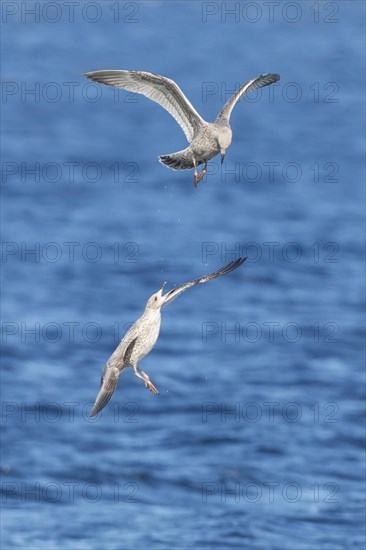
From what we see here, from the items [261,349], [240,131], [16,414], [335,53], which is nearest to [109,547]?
[16,414]

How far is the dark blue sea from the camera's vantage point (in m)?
33.6

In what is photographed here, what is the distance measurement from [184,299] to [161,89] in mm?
32522

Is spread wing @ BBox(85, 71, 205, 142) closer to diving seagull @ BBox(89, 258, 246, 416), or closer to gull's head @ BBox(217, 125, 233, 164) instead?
gull's head @ BBox(217, 125, 233, 164)

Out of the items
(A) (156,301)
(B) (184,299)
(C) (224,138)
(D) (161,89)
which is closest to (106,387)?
(A) (156,301)

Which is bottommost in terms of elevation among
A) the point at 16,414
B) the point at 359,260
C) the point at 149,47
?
the point at 16,414

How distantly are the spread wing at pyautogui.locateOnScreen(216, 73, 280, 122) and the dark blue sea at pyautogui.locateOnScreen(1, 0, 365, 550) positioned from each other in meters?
17.8

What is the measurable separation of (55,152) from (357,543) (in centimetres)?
3226

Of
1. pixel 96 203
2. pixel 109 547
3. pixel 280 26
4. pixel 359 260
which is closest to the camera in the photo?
pixel 109 547

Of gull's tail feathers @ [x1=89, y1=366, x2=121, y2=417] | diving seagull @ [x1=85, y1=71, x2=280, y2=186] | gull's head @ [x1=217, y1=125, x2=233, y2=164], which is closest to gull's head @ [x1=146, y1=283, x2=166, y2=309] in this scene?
gull's tail feathers @ [x1=89, y1=366, x2=121, y2=417]

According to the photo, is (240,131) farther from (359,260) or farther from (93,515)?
(93,515)

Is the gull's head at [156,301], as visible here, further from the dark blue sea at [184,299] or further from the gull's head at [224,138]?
the dark blue sea at [184,299]

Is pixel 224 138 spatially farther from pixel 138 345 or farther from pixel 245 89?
pixel 138 345

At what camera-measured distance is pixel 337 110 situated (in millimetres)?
70312

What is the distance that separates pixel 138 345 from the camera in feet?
41.2
